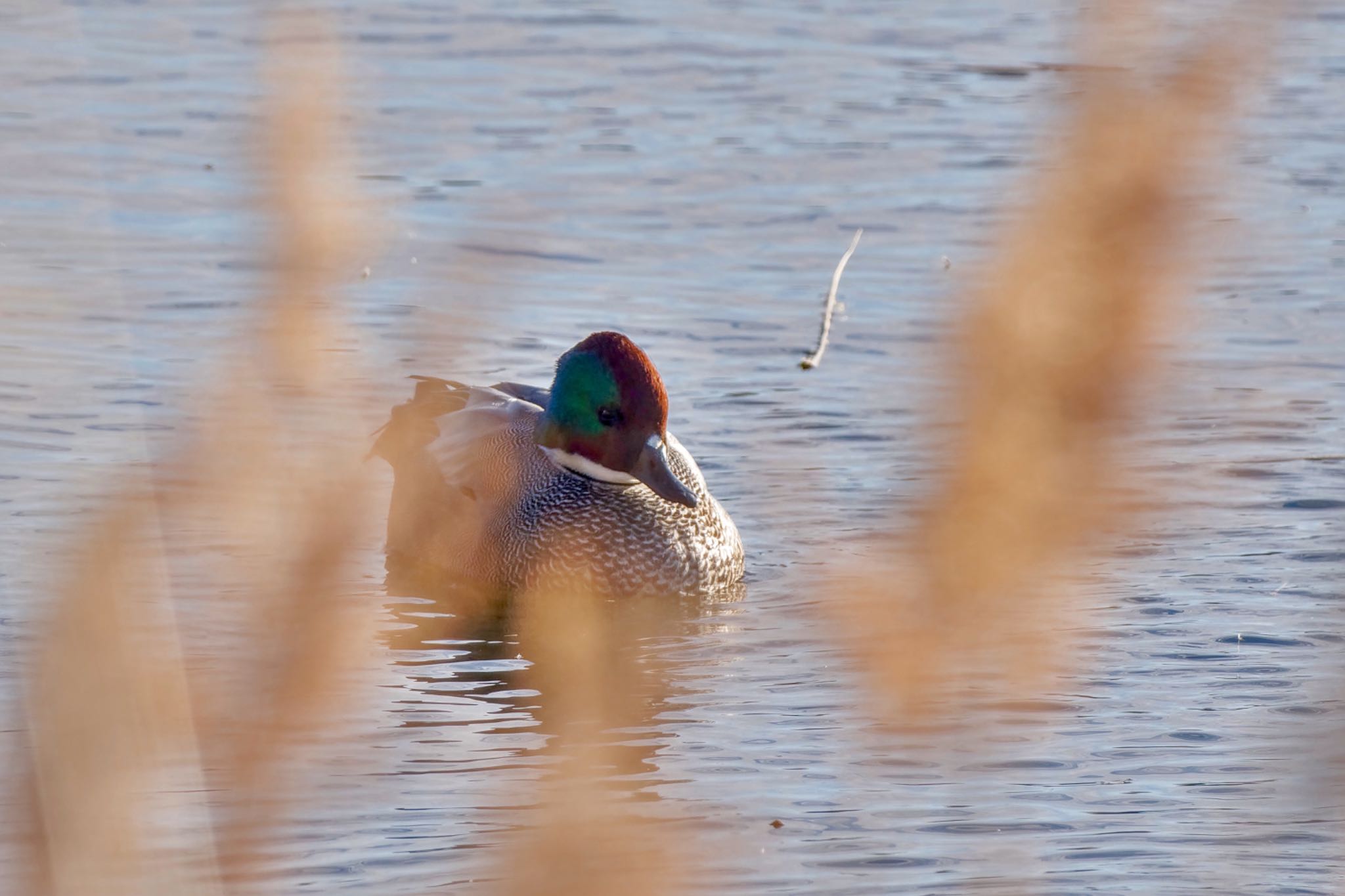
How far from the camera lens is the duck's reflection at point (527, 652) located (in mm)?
6156

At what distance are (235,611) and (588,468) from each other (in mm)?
6485

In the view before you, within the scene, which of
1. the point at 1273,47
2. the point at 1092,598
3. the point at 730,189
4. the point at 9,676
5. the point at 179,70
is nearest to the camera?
the point at 1273,47

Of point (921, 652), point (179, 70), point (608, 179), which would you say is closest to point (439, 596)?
point (608, 179)

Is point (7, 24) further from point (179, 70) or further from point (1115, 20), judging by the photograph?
point (1115, 20)

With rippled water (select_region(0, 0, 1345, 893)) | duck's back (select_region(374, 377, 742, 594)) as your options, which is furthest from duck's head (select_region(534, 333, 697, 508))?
rippled water (select_region(0, 0, 1345, 893))

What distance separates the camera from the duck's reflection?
6156mm

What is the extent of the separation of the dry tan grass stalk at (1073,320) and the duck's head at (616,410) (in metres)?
6.11

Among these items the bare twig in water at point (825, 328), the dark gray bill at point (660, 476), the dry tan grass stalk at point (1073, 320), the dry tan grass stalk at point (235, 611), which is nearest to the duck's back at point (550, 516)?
the dark gray bill at point (660, 476)

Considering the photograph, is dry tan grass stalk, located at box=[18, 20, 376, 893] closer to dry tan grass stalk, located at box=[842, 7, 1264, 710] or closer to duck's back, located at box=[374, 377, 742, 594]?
dry tan grass stalk, located at box=[842, 7, 1264, 710]

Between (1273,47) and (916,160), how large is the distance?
40.6ft

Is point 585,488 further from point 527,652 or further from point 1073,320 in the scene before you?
point 1073,320

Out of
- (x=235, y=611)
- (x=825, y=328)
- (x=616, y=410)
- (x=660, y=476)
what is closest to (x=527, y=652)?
(x=660, y=476)

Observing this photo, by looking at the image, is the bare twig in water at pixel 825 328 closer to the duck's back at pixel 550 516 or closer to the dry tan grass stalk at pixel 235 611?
the duck's back at pixel 550 516

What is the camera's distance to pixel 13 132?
13734mm
